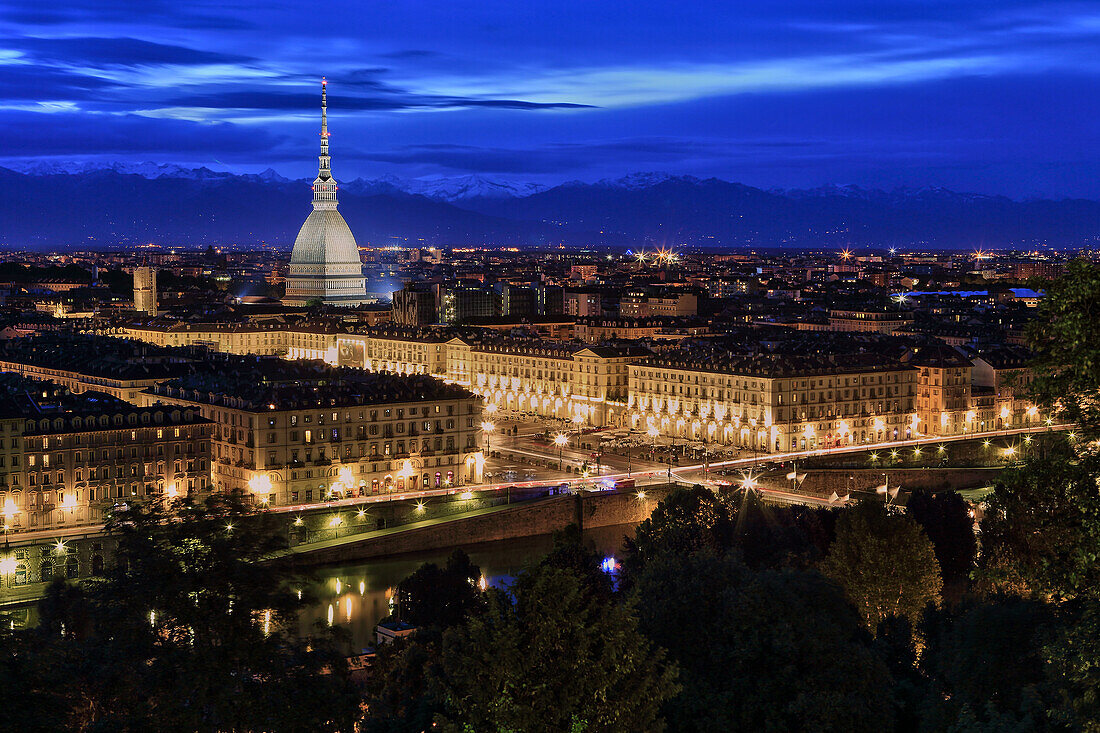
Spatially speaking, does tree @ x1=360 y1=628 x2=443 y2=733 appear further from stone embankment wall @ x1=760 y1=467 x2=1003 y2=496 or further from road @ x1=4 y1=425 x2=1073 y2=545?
stone embankment wall @ x1=760 y1=467 x2=1003 y2=496

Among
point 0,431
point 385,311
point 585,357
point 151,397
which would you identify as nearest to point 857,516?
point 0,431

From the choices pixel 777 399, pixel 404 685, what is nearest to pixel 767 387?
pixel 777 399

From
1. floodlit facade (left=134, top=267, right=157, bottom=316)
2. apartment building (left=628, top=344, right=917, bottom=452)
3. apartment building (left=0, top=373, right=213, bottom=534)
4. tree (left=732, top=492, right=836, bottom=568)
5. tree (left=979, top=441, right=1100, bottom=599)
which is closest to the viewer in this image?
tree (left=979, top=441, right=1100, bottom=599)

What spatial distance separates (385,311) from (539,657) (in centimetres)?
11357

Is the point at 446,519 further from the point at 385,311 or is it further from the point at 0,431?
the point at 385,311

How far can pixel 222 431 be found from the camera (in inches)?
2128

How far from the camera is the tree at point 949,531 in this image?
1802 inches

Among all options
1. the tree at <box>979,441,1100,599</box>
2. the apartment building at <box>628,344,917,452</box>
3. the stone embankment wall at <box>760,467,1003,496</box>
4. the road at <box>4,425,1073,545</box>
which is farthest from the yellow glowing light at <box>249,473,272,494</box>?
the tree at <box>979,441,1100,599</box>

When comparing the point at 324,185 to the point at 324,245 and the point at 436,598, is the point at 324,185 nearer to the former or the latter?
the point at 324,245

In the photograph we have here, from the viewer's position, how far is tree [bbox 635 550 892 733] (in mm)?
21719

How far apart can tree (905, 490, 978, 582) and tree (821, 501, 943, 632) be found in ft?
31.0

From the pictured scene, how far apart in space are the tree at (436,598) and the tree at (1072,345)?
18.8m

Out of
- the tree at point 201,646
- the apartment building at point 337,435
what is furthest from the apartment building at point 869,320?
the tree at point 201,646

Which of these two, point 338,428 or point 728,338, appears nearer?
point 338,428
